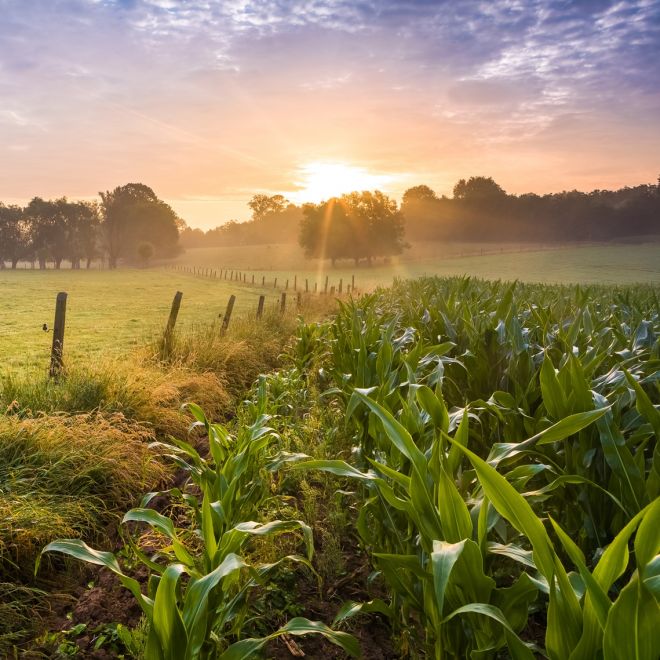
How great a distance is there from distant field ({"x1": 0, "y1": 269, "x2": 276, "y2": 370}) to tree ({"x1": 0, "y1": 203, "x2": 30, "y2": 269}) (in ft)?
115

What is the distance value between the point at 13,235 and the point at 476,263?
58.1 metres

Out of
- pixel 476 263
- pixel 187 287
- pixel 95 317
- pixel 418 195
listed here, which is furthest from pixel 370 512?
pixel 418 195

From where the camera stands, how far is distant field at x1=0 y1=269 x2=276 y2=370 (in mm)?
Result: 12347

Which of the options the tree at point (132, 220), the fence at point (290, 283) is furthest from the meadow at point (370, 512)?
the tree at point (132, 220)

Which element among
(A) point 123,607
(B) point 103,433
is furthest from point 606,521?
(B) point 103,433

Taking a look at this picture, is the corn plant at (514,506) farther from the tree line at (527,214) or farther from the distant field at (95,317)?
the tree line at (527,214)

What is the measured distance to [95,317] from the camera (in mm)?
19781

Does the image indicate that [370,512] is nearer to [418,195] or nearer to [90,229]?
[90,229]

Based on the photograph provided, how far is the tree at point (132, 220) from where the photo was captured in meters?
71.4

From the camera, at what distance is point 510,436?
2.97 meters

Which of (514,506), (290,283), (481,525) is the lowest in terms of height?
(481,525)

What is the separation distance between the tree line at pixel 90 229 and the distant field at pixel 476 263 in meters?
10.5

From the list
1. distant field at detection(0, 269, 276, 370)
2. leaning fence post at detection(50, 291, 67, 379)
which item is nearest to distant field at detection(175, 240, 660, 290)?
distant field at detection(0, 269, 276, 370)

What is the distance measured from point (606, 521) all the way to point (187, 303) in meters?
27.2
